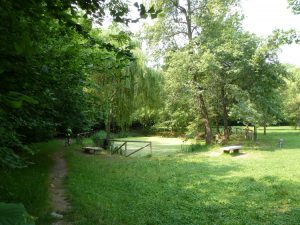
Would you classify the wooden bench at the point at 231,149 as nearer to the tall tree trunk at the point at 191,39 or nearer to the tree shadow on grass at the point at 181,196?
the tree shadow on grass at the point at 181,196

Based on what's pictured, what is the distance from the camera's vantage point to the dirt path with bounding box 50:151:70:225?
6.13 meters

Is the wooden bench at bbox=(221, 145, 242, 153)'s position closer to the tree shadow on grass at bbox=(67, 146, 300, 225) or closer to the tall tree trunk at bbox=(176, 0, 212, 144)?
the tree shadow on grass at bbox=(67, 146, 300, 225)

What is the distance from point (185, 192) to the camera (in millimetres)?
7852

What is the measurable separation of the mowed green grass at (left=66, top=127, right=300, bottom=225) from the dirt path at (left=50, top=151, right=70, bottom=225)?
0.20 m

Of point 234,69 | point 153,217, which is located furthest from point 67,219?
point 234,69

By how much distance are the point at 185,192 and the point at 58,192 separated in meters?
3.17

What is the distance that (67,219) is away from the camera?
5.77 metres

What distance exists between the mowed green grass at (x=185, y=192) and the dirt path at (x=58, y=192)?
0.67 feet

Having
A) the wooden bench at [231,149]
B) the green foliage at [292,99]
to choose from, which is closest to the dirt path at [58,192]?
the wooden bench at [231,149]

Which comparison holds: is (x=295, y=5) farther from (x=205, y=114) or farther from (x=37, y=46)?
(x=205, y=114)

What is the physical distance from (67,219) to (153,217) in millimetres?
1603

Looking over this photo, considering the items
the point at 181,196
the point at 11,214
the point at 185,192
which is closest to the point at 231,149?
the point at 185,192

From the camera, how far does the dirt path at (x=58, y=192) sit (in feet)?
20.1

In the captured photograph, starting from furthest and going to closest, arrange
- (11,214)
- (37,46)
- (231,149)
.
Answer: (231,149)
(37,46)
(11,214)
